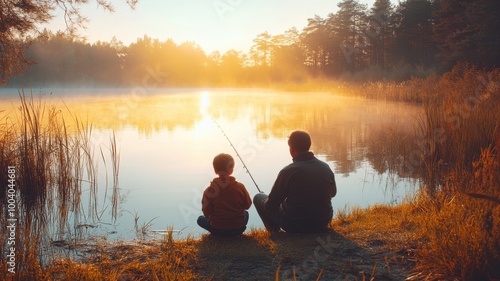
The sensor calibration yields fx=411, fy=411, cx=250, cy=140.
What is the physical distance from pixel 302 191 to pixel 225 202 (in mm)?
768

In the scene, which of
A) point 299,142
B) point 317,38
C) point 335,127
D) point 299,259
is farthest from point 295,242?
point 317,38

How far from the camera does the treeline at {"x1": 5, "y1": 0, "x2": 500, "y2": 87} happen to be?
26594 mm

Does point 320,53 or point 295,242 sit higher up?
point 320,53

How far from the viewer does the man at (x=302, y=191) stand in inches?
157

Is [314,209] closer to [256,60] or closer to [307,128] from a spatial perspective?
[307,128]

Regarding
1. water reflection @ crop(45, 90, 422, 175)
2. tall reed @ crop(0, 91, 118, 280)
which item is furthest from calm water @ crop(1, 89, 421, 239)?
tall reed @ crop(0, 91, 118, 280)

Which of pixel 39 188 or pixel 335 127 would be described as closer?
pixel 39 188

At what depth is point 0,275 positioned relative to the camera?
273cm

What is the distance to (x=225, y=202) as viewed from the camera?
13.4 ft

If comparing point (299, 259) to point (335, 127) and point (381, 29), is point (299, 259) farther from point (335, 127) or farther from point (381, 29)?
point (381, 29)

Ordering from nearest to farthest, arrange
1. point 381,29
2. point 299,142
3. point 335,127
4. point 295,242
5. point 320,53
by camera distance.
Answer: point 295,242, point 299,142, point 335,127, point 381,29, point 320,53

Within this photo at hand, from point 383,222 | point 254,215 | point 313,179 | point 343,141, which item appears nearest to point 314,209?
point 313,179

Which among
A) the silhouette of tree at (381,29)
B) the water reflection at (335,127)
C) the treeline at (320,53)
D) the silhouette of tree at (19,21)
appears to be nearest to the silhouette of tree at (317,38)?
the treeline at (320,53)

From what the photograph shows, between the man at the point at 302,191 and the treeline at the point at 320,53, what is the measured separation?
71.7 feet
